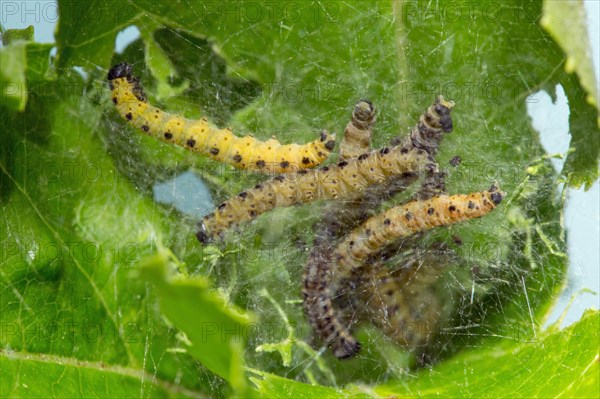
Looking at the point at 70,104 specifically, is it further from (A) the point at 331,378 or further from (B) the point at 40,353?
(A) the point at 331,378

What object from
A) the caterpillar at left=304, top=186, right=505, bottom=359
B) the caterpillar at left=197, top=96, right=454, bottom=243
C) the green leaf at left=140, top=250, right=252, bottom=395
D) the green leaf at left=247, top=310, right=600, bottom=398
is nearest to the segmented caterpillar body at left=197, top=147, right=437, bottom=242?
the caterpillar at left=197, top=96, right=454, bottom=243

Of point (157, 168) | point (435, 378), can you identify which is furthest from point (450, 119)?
point (157, 168)

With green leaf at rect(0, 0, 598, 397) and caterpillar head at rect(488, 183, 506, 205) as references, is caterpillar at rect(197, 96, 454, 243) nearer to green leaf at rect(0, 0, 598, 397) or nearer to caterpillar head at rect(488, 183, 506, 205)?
green leaf at rect(0, 0, 598, 397)

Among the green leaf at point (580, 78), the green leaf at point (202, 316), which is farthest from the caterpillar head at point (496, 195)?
the green leaf at point (202, 316)

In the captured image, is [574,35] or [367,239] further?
[367,239]

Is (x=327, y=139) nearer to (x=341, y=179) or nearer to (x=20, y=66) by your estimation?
(x=341, y=179)

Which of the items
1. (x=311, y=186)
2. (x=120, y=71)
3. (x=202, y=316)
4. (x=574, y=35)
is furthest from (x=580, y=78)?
(x=120, y=71)
